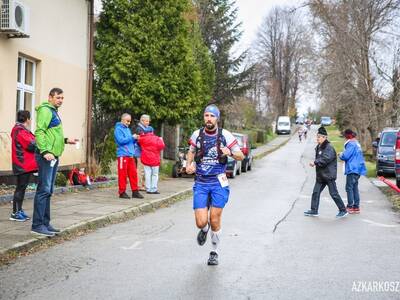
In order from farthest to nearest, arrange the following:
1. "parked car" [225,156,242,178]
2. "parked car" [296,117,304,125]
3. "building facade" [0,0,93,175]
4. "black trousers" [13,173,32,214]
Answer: "parked car" [296,117,304,125] < "parked car" [225,156,242,178] < "building facade" [0,0,93,175] < "black trousers" [13,173,32,214]

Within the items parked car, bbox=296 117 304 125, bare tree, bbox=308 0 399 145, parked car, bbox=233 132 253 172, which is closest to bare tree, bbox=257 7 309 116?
parked car, bbox=296 117 304 125

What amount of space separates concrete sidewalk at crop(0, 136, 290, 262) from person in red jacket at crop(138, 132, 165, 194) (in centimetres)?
36

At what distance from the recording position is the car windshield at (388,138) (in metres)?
23.1

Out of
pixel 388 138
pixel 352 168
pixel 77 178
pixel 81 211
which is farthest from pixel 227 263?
pixel 388 138

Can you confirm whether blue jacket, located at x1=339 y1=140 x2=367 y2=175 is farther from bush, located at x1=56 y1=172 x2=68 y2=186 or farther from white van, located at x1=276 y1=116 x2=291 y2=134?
white van, located at x1=276 y1=116 x2=291 y2=134

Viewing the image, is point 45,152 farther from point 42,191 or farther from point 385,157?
point 385,157

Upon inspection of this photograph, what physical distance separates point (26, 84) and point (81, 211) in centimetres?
427

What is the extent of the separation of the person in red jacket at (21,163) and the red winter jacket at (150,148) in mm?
4807

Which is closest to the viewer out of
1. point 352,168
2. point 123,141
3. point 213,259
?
point 213,259

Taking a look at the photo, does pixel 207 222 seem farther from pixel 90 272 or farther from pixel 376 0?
pixel 376 0

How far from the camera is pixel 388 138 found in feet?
76.9

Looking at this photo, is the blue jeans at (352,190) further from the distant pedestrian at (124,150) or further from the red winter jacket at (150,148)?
the distant pedestrian at (124,150)

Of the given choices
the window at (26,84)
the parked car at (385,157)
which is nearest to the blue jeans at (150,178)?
the window at (26,84)

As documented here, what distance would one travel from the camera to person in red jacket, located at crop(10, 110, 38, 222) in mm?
8773
